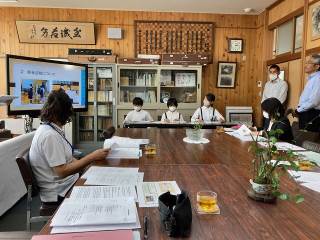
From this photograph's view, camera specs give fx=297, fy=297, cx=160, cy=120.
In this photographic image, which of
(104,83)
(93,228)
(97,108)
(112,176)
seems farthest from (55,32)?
(93,228)

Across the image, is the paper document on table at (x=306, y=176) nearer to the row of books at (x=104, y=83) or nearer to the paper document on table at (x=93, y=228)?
the paper document on table at (x=93, y=228)

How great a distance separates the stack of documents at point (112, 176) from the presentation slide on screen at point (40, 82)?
157 centimetres

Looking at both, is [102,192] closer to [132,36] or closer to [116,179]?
[116,179]

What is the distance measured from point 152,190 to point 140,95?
4639mm

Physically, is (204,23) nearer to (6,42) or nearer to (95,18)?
(95,18)

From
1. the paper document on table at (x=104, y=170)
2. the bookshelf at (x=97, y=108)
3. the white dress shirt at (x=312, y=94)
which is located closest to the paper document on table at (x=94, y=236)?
the paper document on table at (x=104, y=170)

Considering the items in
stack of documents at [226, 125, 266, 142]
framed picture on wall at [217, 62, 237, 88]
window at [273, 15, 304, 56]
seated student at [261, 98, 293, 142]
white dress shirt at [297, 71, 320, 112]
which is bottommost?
stack of documents at [226, 125, 266, 142]

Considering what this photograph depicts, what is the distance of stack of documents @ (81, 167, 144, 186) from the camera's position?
1345 mm

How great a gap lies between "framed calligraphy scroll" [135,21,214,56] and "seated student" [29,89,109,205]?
4139mm

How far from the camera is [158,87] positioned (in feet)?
18.5

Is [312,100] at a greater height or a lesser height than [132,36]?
lesser

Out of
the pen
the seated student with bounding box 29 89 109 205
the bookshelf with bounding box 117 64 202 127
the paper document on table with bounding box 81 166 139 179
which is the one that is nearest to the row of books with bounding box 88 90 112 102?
the bookshelf with bounding box 117 64 202 127

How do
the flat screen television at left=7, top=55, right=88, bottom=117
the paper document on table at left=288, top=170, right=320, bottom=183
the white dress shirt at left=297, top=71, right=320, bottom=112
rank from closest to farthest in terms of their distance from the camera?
1. the paper document on table at left=288, top=170, right=320, bottom=183
2. the flat screen television at left=7, top=55, right=88, bottom=117
3. the white dress shirt at left=297, top=71, right=320, bottom=112

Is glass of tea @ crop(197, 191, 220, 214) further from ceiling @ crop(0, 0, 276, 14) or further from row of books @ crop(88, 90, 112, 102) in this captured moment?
row of books @ crop(88, 90, 112, 102)
